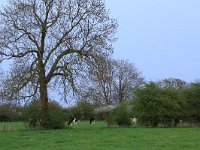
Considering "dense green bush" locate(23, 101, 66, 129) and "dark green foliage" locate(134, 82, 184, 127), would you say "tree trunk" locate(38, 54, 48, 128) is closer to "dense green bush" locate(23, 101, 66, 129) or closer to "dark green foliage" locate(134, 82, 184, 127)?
"dense green bush" locate(23, 101, 66, 129)

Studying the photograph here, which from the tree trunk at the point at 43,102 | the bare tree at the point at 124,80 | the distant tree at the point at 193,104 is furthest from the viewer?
the bare tree at the point at 124,80

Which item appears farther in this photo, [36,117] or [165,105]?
[165,105]

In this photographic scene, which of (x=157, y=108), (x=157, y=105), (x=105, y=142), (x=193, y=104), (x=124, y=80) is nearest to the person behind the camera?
(x=105, y=142)

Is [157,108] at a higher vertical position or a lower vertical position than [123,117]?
higher

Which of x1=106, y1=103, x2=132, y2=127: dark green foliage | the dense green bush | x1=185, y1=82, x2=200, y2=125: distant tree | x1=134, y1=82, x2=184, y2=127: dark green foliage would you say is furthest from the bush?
the dense green bush

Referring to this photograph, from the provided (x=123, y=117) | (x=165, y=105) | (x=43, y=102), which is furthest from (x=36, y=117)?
(x=165, y=105)

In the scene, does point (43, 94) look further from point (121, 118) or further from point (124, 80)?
point (124, 80)

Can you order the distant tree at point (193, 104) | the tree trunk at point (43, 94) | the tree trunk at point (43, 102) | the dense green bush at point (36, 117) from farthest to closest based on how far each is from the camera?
the distant tree at point (193, 104) → the dense green bush at point (36, 117) → the tree trunk at point (43, 102) → the tree trunk at point (43, 94)

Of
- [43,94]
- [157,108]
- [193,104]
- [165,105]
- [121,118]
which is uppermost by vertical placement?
[43,94]

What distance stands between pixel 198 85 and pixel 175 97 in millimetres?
3027

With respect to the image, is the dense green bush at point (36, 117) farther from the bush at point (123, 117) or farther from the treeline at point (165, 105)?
the treeline at point (165, 105)

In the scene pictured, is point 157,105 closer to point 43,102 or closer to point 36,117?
point 43,102

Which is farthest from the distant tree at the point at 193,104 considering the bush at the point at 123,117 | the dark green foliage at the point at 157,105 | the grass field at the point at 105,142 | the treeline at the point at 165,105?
the grass field at the point at 105,142

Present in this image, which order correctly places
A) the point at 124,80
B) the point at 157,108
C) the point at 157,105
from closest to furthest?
the point at 157,108 → the point at 157,105 → the point at 124,80
